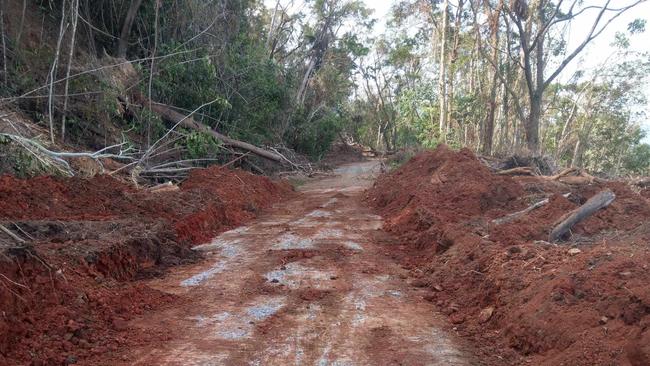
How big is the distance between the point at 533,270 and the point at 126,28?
12.5 meters

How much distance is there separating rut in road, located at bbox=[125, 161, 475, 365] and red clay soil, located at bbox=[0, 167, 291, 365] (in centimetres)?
38

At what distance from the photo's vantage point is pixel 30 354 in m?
3.92

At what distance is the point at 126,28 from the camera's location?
13961 millimetres

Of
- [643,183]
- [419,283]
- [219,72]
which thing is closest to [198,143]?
[219,72]

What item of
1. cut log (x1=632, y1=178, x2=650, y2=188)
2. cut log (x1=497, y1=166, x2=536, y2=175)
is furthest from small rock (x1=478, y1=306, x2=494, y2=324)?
cut log (x1=632, y1=178, x2=650, y2=188)

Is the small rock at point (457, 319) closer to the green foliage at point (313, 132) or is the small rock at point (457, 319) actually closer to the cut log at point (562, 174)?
the cut log at point (562, 174)

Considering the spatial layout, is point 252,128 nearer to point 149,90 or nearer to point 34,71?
point 149,90

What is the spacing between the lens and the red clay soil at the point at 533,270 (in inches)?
158

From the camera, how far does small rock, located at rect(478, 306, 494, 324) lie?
5230 mm

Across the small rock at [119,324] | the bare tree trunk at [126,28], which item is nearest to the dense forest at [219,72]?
the bare tree trunk at [126,28]

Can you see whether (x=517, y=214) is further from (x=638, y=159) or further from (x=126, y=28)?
(x=638, y=159)

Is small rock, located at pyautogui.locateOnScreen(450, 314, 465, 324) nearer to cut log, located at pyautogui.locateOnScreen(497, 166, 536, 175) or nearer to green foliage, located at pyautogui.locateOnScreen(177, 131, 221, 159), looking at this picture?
cut log, located at pyautogui.locateOnScreen(497, 166, 536, 175)

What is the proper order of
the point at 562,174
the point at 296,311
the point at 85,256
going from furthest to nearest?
the point at 562,174 → the point at 85,256 → the point at 296,311

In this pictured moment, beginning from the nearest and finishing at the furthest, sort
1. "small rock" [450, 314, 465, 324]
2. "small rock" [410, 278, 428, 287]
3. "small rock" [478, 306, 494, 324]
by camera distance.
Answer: "small rock" [478, 306, 494, 324] < "small rock" [450, 314, 465, 324] < "small rock" [410, 278, 428, 287]
